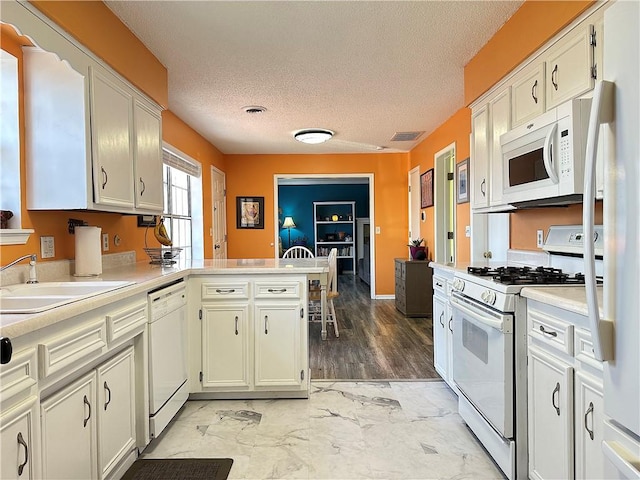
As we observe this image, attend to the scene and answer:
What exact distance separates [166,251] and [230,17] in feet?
5.54

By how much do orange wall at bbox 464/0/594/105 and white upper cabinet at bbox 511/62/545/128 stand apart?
89 millimetres

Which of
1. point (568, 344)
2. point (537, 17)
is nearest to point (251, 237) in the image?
point (537, 17)

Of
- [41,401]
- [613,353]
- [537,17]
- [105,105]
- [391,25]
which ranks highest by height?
[391,25]

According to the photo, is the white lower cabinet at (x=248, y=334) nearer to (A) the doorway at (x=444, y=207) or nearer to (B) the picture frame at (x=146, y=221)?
(B) the picture frame at (x=146, y=221)

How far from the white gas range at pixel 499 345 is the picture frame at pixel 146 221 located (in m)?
2.56

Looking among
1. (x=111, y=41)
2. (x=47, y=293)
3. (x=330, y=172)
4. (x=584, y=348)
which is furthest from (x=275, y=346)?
(x=330, y=172)

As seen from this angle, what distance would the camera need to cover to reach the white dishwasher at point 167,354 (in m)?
2.08

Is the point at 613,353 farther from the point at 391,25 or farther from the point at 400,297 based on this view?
the point at 400,297

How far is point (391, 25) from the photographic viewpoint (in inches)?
98.1

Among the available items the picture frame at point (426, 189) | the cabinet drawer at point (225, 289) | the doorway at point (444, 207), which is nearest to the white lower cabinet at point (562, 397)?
the cabinet drawer at point (225, 289)

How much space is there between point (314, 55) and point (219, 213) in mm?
3621

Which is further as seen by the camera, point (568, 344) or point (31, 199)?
point (31, 199)

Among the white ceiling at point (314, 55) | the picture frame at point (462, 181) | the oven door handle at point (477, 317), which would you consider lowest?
the oven door handle at point (477, 317)

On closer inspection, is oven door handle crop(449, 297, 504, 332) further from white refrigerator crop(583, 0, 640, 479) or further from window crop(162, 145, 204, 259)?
window crop(162, 145, 204, 259)
